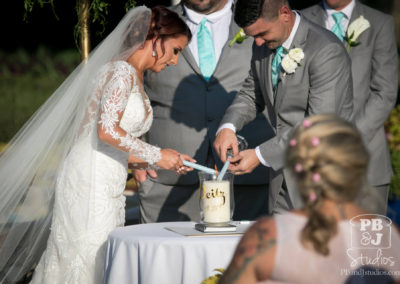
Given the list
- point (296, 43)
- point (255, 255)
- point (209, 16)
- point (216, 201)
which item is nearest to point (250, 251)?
point (255, 255)

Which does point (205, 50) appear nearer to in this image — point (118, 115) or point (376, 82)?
point (376, 82)

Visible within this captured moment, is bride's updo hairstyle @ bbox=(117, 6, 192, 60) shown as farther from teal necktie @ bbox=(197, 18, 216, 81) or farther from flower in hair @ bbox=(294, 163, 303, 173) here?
flower in hair @ bbox=(294, 163, 303, 173)

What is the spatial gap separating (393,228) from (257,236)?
0.45m

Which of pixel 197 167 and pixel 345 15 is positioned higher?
pixel 345 15

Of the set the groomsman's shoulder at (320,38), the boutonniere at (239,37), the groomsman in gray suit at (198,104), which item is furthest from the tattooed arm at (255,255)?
the boutonniere at (239,37)

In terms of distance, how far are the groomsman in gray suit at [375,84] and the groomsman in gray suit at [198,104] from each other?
696mm

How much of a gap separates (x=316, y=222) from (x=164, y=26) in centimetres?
214

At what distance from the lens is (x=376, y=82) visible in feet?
13.8

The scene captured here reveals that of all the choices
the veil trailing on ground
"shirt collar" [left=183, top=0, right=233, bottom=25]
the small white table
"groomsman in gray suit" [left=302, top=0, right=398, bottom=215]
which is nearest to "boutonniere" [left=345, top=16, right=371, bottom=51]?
"groomsman in gray suit" [left=302, top=0, right=398, bottom=215]

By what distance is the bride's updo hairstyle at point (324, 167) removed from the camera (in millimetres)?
1917

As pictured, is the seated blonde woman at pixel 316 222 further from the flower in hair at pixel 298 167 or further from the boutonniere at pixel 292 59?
the boutonniere at pixel 292 59

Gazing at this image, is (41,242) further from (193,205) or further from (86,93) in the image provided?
(193,205)

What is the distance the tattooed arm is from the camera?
198 centimetres

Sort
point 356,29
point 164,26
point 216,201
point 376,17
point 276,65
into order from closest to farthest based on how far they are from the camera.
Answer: point 216,201 < point 276,65 < point 164,26 < point 356,29 < point 376,17
